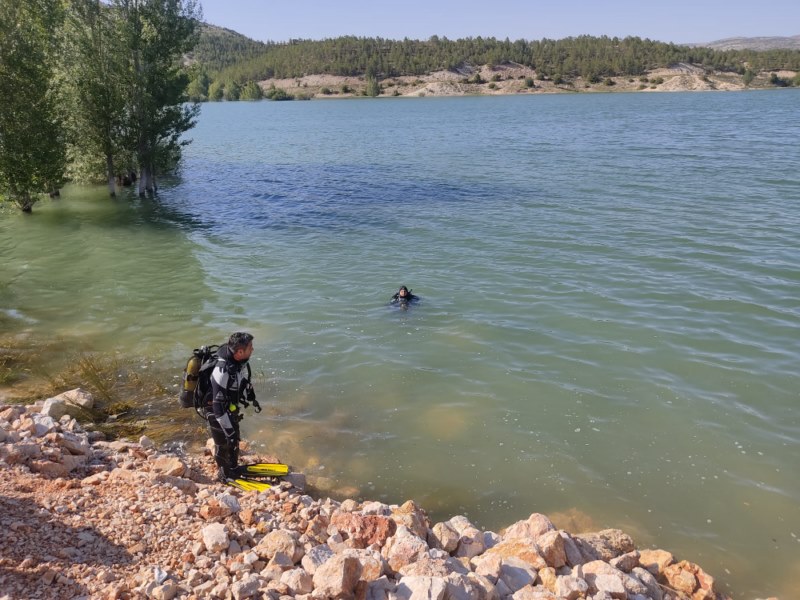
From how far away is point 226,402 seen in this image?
8.50 m

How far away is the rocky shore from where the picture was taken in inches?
225

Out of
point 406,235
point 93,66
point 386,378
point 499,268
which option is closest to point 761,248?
point 499,268

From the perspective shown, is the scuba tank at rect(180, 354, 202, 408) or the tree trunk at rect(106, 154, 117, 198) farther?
the tree trunk at rect(106, 154, 117, 198)

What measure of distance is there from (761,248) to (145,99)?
31.6m

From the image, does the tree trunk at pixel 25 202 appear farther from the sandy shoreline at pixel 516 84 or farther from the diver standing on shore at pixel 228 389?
the sandy shoreline at pixel 516 84

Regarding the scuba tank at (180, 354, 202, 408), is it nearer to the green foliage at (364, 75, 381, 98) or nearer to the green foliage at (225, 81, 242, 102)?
the green foliage at (364, 75, 381, 98)

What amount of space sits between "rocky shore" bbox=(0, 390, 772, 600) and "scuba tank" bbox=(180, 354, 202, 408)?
3.33 ft

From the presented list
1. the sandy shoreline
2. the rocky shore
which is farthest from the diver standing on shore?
the sandy shoreline

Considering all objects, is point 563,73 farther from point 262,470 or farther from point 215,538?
point 215,538

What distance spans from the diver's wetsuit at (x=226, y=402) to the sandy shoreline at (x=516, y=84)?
549 ft

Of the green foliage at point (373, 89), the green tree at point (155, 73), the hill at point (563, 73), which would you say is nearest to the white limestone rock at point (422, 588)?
the green tree at point (155, 73)

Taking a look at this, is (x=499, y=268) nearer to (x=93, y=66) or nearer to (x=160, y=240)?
(x=160, y=240)

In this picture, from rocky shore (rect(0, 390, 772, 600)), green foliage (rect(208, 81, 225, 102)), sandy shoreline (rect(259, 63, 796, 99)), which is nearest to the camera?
rocky shore (rect(0, 390, 772, 600))

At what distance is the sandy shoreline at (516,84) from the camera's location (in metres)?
151
